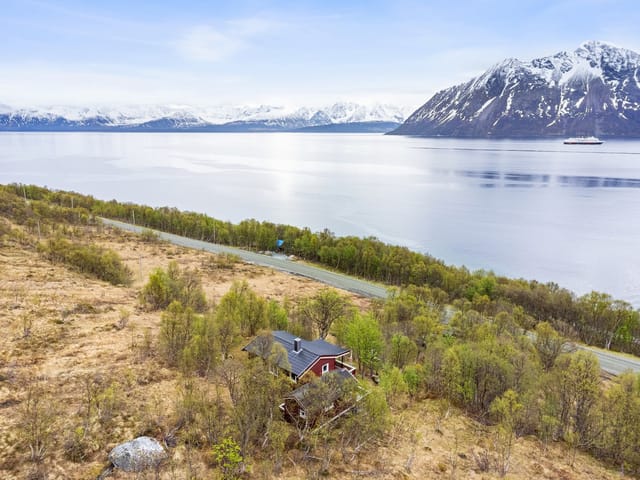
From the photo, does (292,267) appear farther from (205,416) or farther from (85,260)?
(205,416)

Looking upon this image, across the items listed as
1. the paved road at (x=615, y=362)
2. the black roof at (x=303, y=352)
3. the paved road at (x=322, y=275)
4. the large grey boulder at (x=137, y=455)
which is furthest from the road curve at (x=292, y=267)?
the large grey boulder at (x=137, y=455)

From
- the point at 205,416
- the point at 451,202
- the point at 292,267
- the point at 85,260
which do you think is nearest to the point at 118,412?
the point at 205,416

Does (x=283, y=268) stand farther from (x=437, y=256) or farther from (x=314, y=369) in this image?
(x=314, y=369)

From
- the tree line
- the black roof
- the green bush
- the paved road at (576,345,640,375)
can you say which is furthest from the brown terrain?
the tree line

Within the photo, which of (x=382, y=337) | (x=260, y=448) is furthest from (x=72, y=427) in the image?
(x=382, y=337)

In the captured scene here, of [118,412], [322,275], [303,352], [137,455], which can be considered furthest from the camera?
[322,275]

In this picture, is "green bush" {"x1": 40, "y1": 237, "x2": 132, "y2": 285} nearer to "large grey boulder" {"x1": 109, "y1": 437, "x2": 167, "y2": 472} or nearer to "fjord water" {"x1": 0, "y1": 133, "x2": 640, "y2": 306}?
"large grey boulder" {"x1": 109, "y1": 437, "x2": 167, "y2": 472}
